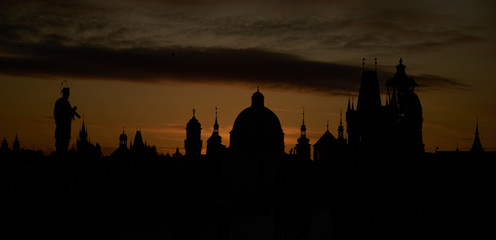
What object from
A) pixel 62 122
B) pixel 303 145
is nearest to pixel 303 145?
pixel 303 145

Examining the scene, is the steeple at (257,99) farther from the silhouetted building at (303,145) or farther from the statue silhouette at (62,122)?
the statue silhouette at (62,122)

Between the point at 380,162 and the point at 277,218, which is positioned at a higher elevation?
the point at 380,162

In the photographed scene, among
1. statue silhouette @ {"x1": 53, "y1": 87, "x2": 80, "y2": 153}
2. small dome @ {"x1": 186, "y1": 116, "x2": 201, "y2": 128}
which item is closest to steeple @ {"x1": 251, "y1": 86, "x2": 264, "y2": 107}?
small dome @ {"x1": 186, "y1": 116, "x2": 201, "y2": 128}

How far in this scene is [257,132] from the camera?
5723 inches

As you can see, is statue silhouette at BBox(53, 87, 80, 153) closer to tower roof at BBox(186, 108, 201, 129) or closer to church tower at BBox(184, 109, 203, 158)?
church tower at BBox(184, 109, 203, 158)

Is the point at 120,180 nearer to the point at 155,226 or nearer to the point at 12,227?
the point at 155,226

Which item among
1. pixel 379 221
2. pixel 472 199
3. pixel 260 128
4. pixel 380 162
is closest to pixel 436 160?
pixel 472 199

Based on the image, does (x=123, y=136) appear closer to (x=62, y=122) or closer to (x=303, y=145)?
(x=303, y=145)

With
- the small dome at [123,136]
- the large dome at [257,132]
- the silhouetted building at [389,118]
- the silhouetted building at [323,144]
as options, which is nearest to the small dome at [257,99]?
the large dome at [257,132]

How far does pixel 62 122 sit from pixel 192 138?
12379 centimetres

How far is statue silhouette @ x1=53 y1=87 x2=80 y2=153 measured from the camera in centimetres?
3412

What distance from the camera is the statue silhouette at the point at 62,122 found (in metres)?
34.1

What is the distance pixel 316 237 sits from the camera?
164 ft

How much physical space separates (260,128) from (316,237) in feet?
312
